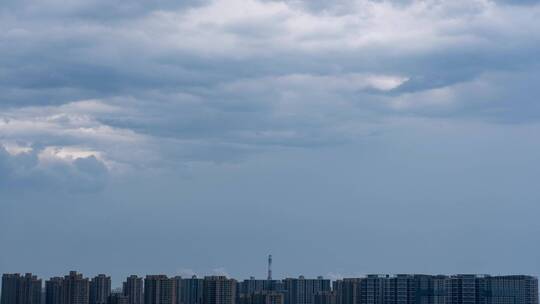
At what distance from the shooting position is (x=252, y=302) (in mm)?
192625

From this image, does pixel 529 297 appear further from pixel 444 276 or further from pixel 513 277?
pixel 444 276

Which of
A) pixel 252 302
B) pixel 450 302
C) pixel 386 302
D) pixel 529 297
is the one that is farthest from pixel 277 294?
pixel 529 297

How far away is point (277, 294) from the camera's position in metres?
189

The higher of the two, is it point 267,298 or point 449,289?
point 449,289

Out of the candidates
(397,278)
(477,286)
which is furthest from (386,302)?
(477,286)

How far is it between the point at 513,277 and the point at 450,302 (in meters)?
11.3

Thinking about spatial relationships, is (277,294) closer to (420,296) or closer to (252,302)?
(252,302)

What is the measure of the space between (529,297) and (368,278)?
31.3 m

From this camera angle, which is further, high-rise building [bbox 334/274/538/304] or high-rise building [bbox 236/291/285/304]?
high-rise building [bbox 236/291/285/304]

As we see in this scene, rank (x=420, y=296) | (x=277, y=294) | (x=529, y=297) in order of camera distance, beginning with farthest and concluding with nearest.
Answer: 1. (x=277, y=294)
2. (x=420, y=296)
3. (x=529, y=297)

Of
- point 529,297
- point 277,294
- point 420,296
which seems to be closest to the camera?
point 529,297

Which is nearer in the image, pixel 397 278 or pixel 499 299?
pixel 499 299

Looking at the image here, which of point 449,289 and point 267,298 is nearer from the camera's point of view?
point 449,289

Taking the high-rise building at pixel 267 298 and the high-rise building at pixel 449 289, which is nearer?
the high-rise building at pixel 449 289
